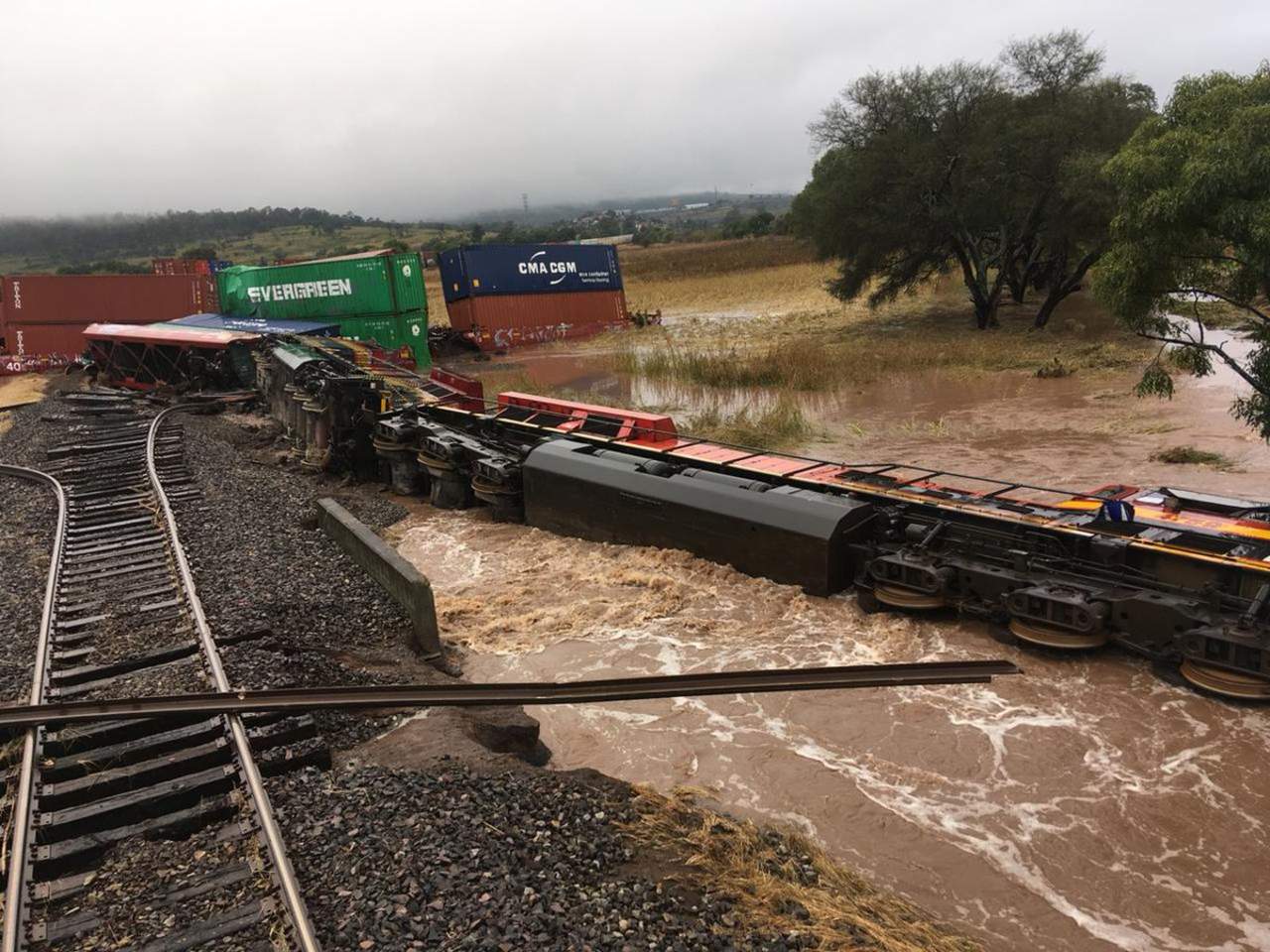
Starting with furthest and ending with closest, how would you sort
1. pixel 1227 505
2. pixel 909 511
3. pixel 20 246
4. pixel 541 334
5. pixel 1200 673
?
1. pixel 20 246
2. pixel 541 334
3. pixel 909 511
4. pixel 1227 505
5. pixel 1200 673

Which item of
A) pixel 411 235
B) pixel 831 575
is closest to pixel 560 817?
pixel 831 575

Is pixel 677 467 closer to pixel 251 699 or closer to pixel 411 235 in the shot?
pixel 251 699

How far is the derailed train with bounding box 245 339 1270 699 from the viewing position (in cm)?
661

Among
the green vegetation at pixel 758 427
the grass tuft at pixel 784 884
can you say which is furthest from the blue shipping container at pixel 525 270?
the grass tuft at pixel 784 884

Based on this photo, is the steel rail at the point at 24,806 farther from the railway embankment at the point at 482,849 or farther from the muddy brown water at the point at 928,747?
the muddy brown water at the point at 928,747

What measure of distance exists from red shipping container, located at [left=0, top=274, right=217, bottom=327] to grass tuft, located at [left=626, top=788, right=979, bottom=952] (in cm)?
2956

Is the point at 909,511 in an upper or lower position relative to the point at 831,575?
upper

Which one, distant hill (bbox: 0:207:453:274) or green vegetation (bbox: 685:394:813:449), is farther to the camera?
distant hill (bbox: 0:207:453:274)

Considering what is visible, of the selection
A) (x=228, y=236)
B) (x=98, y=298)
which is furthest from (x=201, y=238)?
(x=98, y=298)

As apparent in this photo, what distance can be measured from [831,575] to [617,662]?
225 cm

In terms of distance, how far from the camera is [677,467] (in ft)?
33.6

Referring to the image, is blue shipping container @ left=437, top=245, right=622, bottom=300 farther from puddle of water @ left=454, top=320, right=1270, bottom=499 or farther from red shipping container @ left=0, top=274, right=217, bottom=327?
puddle of water @ left=454, top=320, right=1270, bottom=499

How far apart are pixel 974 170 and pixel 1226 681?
78.4ft

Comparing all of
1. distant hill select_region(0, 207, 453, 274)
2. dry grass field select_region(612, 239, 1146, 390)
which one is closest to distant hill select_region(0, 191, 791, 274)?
distant hill select_region(0, 207, 453, 274)
